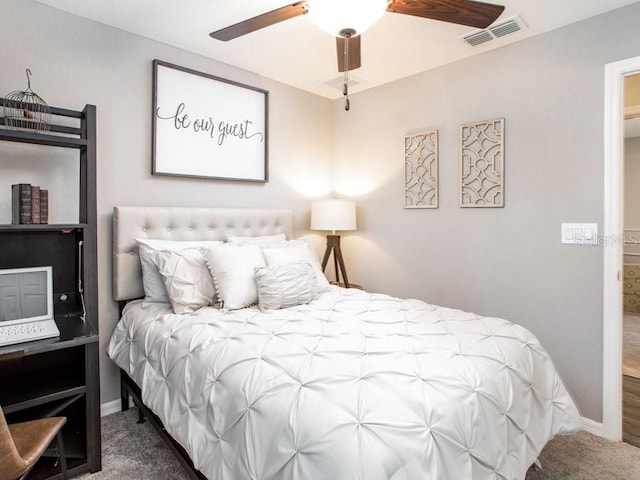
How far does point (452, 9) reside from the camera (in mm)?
1668

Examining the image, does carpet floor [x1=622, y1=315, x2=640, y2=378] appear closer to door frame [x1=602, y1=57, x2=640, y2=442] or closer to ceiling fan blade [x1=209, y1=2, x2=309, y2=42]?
door frame [x1=602, y1=57, x2=640, y2=442]

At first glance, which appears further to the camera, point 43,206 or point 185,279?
point 185,279

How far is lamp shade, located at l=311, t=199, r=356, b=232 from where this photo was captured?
11.1ft


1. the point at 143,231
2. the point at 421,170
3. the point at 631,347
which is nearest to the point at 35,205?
the point at 143,231

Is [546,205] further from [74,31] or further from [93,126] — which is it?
[74,31]

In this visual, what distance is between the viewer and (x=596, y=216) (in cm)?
233

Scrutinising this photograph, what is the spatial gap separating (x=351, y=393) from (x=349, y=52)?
5.58 feet

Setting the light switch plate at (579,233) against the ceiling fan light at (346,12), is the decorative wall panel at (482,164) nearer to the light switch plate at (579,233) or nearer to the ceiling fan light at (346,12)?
the light switch plate at (579,233)

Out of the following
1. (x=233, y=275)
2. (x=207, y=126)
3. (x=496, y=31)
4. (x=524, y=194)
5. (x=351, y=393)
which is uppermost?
(x=496, y=31)

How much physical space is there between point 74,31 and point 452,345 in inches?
110

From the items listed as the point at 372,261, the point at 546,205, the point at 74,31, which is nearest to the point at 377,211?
the point at 372,261

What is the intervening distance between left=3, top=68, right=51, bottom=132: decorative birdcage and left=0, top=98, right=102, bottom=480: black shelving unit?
4cm

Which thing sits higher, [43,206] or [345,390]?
[43,206]

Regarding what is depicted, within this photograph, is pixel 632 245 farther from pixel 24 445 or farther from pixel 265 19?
pixel 24 445
